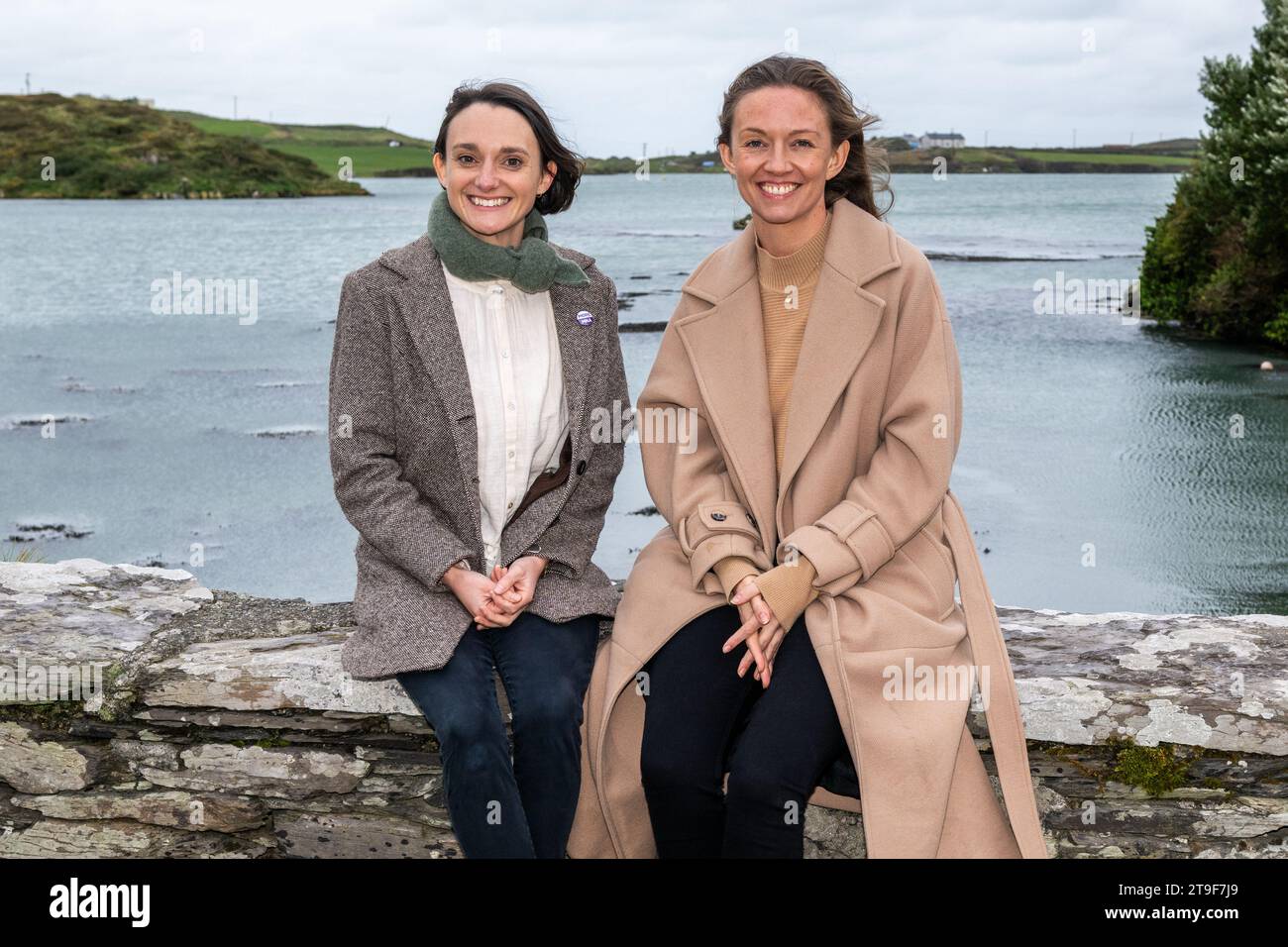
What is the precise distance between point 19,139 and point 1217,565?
4322 inches

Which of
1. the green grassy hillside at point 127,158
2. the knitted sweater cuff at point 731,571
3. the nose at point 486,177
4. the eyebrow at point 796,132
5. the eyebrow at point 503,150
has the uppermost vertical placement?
the green grassy hillside at point 127,158

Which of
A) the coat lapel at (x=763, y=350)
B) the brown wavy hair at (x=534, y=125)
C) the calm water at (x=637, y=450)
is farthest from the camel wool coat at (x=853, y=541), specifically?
the calm water at (x=637, y=450)

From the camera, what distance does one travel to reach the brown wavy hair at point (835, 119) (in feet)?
11.5

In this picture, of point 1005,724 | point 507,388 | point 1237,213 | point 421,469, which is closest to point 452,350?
point 507,388

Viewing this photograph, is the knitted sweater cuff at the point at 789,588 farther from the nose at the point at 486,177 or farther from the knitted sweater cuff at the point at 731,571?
the nose at the point at 486,177

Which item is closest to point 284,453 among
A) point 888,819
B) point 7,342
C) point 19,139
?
point 888,819

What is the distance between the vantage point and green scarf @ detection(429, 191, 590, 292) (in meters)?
3.55

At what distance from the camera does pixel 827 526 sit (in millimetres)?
3271

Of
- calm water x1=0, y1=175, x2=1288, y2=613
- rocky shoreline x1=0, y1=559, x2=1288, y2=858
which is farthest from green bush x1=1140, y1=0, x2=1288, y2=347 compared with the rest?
rocky shoreline x1=0, y1=559, x2=1288, y2=858

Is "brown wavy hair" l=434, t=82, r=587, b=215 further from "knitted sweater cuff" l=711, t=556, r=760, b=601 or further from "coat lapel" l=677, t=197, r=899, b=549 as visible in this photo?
"knitted sweater cuff" l=711, t=556, r=760, b=601

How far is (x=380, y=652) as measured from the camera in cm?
332

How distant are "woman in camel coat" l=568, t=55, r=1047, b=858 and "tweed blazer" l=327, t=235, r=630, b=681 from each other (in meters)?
0.19
